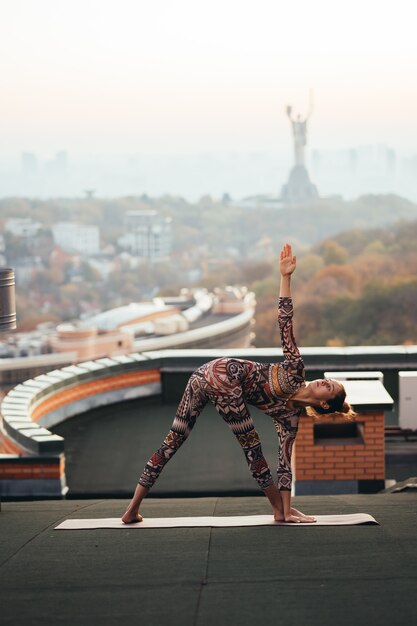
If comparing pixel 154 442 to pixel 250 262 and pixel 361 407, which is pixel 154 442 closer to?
pixel 361 407

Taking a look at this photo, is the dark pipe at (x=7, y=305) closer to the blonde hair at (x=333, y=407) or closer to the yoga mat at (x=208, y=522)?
the yoga mat at (x=208, y=522)

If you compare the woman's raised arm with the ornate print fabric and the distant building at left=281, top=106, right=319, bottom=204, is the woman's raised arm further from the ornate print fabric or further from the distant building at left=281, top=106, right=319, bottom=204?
the distant building at left=281, top=106, right=319, bottom=204

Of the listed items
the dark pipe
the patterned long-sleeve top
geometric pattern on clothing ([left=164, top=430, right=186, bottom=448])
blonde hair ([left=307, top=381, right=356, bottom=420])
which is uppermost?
the dark pipe

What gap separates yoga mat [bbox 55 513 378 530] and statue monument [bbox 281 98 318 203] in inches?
3369

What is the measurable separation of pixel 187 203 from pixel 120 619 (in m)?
90.3

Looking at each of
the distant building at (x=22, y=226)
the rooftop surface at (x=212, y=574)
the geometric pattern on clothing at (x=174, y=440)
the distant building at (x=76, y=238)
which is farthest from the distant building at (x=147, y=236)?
the rooftop surface at (x=212, y=574)

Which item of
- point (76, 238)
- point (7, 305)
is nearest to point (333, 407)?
point (7, 305)

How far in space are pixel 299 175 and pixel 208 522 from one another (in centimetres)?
9818

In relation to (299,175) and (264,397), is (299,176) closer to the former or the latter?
(299,175)

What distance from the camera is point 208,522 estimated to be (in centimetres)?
516

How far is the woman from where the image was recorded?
200 inches

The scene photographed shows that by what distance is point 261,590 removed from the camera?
4035 mm

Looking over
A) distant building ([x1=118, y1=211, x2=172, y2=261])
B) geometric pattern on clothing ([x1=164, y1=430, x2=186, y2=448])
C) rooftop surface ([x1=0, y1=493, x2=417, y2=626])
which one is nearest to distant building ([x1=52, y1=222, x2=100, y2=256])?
distant building ([x1=118, y1=211, x2=172, y2=261])

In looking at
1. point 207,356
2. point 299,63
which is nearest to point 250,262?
point 299,63
